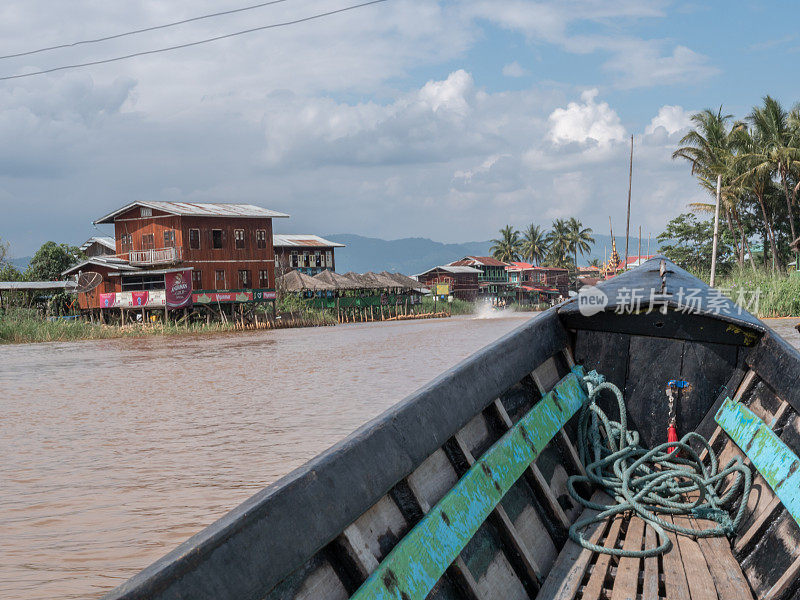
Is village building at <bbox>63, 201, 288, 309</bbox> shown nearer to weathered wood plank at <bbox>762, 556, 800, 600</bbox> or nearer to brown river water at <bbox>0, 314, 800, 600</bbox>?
brown river water at <bbox>0, 314, 800, 600</bbox>

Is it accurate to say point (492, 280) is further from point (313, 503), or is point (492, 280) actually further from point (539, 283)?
point (313, 503)

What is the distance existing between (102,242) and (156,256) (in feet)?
28.8

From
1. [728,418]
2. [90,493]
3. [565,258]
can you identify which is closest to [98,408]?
[90,493]

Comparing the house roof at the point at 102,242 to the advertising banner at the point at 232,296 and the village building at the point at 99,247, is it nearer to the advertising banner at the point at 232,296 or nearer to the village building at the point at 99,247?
the village building at the point at 99,247

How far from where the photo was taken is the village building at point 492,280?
69.1 metres

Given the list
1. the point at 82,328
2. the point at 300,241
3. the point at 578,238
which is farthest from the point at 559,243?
the point at 82,328

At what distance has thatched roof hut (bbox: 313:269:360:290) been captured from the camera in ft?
142

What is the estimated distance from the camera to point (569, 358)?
13.4ft

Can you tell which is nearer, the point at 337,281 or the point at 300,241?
the point at 337,281

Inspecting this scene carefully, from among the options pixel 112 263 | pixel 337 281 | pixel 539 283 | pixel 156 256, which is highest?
pixel 156 256

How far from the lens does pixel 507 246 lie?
9112 cm

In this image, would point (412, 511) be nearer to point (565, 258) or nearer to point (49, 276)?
point (49, 276)

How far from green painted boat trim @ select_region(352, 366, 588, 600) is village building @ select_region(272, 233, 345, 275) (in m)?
51.7

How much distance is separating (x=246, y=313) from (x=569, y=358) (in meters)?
36.0
